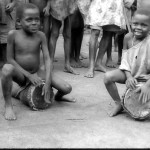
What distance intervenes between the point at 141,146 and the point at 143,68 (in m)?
0.94

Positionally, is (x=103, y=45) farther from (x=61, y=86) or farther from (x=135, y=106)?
(x=135, y=106)

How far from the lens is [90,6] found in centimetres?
520

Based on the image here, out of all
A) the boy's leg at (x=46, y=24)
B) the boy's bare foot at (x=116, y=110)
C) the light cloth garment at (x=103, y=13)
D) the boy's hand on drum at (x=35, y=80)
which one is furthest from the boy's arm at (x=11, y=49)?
the light cloth garment at (x=103, y=13)

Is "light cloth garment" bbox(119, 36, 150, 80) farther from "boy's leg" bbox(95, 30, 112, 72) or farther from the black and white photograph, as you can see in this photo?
"boy's leg" bbox(95, 30, 112, 72)

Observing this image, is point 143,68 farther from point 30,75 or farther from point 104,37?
point 104,37

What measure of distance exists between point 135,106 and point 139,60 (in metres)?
0.47

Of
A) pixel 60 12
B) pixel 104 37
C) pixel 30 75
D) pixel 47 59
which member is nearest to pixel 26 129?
pixel 30 75

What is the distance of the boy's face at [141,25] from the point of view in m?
3.51

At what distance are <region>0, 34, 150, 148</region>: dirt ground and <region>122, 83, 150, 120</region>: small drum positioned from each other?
0.07 meters

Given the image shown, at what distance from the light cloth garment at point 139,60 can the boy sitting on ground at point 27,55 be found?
72cm

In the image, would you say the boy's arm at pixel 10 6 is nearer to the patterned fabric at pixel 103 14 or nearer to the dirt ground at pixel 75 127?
the patterned fabric at pixel 103 14

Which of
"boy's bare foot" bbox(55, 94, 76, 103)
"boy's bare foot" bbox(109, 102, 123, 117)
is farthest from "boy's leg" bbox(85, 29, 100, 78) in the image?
"boy's bare foot" bbox(109, 102, 123, 117)

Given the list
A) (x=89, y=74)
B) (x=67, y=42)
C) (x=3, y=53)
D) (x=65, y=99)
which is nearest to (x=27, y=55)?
(x=65, y=99)

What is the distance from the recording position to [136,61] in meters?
3.56
